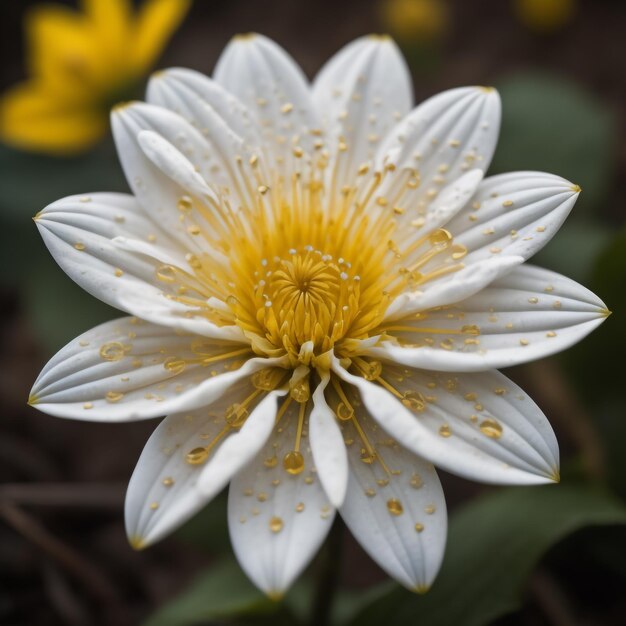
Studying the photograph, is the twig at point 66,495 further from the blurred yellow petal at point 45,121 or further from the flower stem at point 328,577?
the blurred yellow petal at point 45,121

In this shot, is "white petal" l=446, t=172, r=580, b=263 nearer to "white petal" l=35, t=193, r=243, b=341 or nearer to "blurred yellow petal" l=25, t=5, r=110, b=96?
"white petal" l=35, t=193, r=243, b=341

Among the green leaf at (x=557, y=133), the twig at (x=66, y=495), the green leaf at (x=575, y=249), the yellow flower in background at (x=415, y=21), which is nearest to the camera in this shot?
the twig at (x=66, y=495)

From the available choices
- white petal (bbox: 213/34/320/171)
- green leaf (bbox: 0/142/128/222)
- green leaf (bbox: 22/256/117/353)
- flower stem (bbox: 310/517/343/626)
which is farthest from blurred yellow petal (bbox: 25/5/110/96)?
flower stem (bbox: 310/517/343/626)

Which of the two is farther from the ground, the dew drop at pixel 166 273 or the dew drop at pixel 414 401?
the dew drop at pixel 166 273

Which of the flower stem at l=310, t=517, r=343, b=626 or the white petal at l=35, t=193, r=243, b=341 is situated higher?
the white petal at l=35, t=193, r=243, b=341

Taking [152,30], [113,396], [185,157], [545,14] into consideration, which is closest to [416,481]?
[113,396]

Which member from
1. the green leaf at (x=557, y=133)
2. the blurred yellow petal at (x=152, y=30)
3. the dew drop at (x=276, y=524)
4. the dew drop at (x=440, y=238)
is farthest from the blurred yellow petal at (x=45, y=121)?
the dew drop at (x=276, y=524)

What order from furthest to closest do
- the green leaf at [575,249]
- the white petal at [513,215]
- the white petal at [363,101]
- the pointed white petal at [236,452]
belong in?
1. the green leaf at [575,249]
2. the white petal at [363,101]
3. the white petal at [513,215]
4. the pointed white petal at [236,452]
